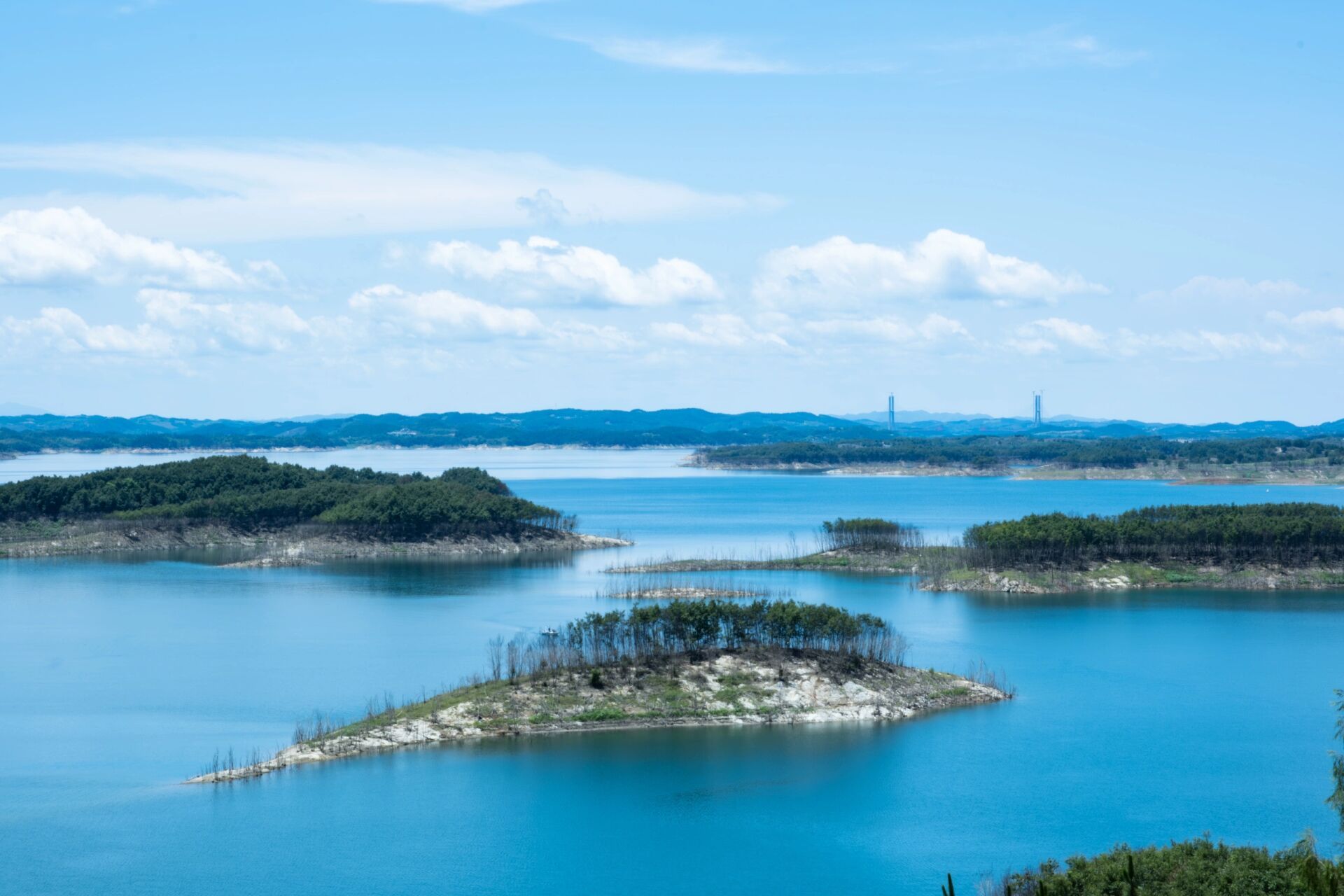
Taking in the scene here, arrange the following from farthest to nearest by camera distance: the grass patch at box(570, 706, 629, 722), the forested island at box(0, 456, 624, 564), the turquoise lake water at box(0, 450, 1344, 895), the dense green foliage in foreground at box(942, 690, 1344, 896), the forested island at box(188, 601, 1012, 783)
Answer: the forested island at box(0, 456, 624, 564)
the grass patch at box(570, 706, 629, 722)
the forested island at box(188, 601, 1012, 783)
the turquoise lake water at box(0, 450, 1344, 895)
the dense green foliage in foreground at box(942, 690, 1344, 896)

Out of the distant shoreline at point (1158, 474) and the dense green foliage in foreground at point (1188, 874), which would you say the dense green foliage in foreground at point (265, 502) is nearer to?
the dense green foliage in foreground at point (1188, 874)

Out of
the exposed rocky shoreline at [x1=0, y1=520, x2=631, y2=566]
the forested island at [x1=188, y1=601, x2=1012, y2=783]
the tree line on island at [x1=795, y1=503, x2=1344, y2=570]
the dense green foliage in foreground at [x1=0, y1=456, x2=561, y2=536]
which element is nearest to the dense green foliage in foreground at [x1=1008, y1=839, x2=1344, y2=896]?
the forested island at [x1=188, y1=601, x2=1012, y2=783]

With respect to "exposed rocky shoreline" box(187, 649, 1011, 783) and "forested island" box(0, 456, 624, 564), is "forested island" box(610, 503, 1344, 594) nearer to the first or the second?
"forested island" box(0, 456, 624, 564)

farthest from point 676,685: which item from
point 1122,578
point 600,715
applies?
point 1122,578

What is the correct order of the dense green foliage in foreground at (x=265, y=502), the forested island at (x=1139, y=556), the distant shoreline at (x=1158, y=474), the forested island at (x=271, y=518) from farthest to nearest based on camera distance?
the distant shoreline at (x=1158, y=474)
the dense green foliage in foreground at (x=265, y=502)
the forested island at (x=271, y=518)
the forested island at (x=1139, y=556)

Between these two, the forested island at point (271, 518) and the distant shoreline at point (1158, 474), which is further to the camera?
the distant shoreline at point (1158, 474)

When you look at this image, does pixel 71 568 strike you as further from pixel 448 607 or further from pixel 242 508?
pixel 448 607

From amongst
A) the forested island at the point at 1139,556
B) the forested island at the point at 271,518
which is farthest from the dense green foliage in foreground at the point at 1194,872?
the forested island at the point at 271,518
